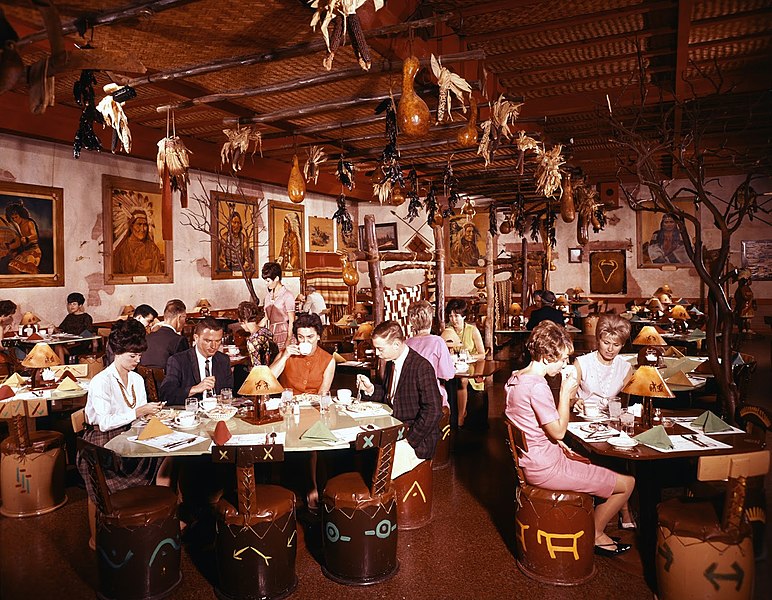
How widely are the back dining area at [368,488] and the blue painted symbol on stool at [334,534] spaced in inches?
0.8

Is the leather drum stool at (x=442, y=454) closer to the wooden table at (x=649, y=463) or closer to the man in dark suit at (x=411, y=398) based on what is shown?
the man in dark suit at (x=411, y=398)

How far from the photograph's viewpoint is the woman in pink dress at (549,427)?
3.42 metres

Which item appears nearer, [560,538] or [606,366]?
[560,538]

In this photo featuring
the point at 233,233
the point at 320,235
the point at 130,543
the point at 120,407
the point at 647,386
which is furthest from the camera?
the point at 320,235

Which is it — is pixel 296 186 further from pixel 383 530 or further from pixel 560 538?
pixel 560 538

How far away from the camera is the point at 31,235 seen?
8.43 meters

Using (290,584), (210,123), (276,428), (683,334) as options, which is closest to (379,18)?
(276,428)

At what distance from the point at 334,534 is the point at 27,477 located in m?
2.57

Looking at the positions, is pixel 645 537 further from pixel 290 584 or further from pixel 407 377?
pixel 290 584

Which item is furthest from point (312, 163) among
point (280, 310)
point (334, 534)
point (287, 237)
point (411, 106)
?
point (287, 237)

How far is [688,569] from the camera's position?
2949 mm

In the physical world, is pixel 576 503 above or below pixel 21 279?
below

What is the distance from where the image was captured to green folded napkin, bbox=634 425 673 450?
3.41 m

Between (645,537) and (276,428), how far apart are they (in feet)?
8.04
